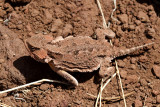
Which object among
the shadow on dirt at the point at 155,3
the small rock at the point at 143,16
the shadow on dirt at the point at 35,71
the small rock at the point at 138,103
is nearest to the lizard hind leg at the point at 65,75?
the shadow on dirt at the point at 35,71

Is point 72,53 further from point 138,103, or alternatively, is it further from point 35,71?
point 138,103

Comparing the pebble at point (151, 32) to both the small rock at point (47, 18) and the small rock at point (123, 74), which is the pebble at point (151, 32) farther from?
the small rock at point (47, 18)

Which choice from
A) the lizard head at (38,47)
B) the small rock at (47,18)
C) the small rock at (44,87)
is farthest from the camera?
the small rock at (47,18)

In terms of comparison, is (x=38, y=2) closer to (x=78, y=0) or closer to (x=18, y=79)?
(x=78, y=0)

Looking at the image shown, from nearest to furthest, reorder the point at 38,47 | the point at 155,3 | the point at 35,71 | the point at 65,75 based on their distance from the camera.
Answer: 1. the point at 38,47
2. the point at 65,75
3. the point at 35,71
4. the point at 155,3

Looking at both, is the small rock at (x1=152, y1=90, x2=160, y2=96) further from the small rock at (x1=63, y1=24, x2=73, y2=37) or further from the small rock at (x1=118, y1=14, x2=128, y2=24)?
the small rock at (x1=63, y1=24, x2=73, y2=37)

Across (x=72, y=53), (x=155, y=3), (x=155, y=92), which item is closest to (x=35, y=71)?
(x=72, y=53)
